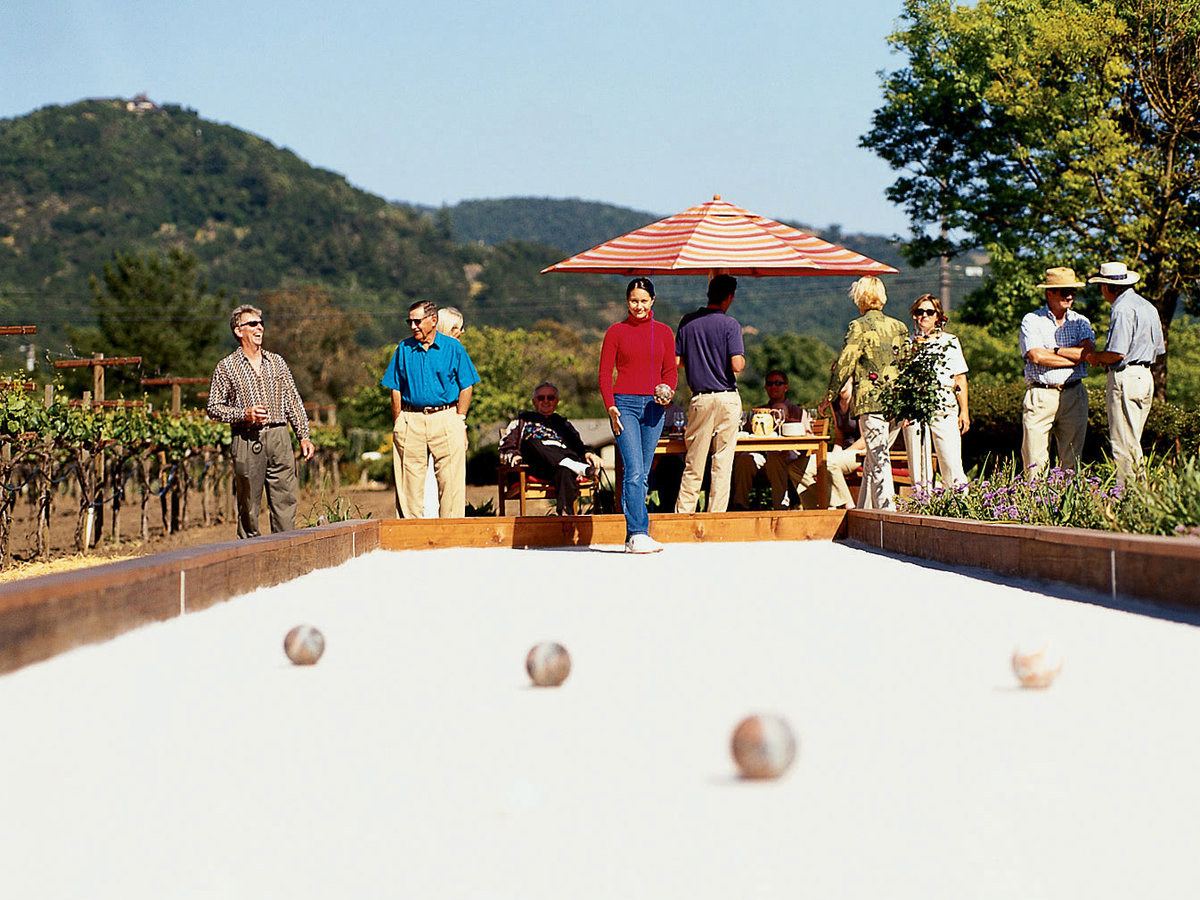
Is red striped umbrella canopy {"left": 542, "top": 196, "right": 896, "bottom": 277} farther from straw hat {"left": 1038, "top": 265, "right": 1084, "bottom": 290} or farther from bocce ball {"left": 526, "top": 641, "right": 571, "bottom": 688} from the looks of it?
bocce ball {"left": 526, "top": 641, "right": 571, "bottom": 688}

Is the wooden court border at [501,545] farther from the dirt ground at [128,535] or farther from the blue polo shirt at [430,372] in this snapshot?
the dirt ground at [128,535]

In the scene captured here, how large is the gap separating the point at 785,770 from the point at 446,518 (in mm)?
7483

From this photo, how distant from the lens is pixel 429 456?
10.6 meters

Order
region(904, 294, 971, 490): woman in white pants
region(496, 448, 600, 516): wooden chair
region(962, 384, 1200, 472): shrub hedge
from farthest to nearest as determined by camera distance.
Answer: region(962, 384, 1200, 472): shrub hedge < region(496, 448, 600, 516): wooden chair < region(904, 294, 971, 490): woman in white pants

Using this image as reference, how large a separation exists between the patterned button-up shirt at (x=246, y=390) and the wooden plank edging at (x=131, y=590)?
3.87 feet

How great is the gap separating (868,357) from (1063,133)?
16.0m

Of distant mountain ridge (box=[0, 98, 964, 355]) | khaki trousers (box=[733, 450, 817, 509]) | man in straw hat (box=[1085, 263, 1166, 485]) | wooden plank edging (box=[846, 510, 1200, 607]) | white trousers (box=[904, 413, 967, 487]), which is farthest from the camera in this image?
distant mountain ridge (box=[0, 98, 964, 355])

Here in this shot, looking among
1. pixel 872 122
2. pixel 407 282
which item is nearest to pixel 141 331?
pixel 872 122

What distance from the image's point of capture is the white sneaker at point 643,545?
944 cm

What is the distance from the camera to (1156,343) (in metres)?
9.79

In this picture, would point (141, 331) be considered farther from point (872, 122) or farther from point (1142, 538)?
point (1142, 538)

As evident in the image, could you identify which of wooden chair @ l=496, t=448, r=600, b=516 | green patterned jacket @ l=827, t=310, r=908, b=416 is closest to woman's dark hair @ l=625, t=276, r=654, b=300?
green patterned jacket @ l=827, t=310, r=908, b=416

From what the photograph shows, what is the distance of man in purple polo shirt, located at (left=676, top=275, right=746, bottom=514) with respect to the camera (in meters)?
10.2

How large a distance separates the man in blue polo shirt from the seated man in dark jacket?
1509 mm
